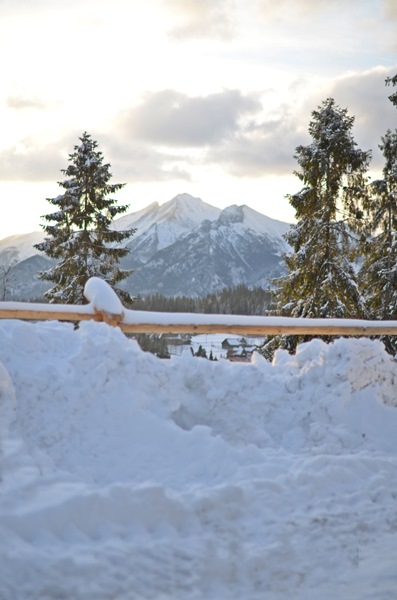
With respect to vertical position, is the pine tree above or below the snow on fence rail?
above

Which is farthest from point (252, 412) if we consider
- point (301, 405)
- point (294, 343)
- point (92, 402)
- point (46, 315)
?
point (294, 343)

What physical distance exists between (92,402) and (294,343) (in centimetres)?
1512

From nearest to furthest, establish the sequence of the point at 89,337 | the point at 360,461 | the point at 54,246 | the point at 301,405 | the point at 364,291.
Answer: the point at 360,461, the point at 89,337, the point at 301,405, the point at 364,291, the point at 54,246

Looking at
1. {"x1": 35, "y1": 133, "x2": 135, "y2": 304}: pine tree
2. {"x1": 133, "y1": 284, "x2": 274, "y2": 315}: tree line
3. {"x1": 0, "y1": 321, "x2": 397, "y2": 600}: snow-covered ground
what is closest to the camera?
{"x1": 0, "y1": 321, "x2": 397, "y2": 600}: snow-covered ground

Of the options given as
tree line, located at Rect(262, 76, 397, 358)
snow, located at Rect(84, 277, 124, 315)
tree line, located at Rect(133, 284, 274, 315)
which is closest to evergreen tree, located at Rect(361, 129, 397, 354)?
tree line, located at Rect(262, 76, 397, 358)

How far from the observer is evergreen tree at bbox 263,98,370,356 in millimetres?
19344

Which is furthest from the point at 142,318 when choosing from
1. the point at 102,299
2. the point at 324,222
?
the point at 324,222

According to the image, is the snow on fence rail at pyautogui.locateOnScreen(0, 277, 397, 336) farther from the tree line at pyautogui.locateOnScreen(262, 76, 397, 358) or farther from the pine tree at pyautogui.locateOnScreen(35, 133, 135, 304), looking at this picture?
the pine tree at pyautogui.locateOnScreen(35, 133, 135, 304)

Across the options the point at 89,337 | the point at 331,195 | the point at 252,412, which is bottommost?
the point at 252,412

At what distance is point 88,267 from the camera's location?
22.7 meters

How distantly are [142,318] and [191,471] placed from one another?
234 cm

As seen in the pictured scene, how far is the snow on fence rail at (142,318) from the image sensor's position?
6.17 meters

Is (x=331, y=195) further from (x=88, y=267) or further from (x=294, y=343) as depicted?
(x=88, y=267)

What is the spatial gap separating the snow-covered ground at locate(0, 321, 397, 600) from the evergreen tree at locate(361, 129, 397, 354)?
47.3 feet
